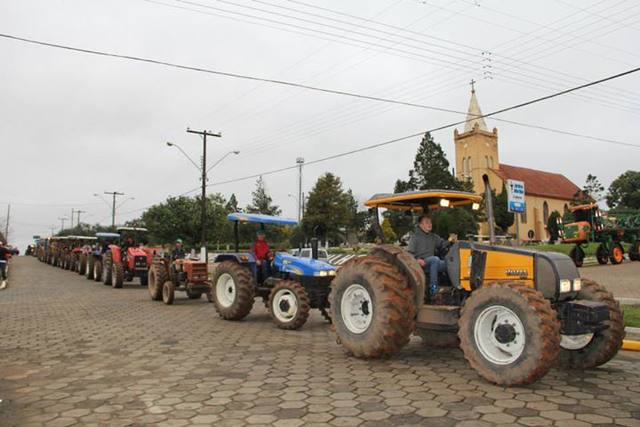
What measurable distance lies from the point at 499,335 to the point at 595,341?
131 cm

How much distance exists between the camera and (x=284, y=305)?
28.5 ft

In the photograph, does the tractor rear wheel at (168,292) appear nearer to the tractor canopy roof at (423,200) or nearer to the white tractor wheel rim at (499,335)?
the tractor canopy roof at (423,200)

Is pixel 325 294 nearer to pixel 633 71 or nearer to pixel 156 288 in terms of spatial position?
pixel 156 288

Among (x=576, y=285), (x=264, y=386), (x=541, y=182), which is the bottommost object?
(x=264, y=386)

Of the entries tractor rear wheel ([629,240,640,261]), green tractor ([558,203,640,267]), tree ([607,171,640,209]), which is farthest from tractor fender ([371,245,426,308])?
tree ([607,171,640,209])

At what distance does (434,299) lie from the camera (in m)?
6.07

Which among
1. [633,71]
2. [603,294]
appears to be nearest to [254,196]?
[633,71]

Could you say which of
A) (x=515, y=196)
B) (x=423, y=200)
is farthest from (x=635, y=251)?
(x=423, y=200)

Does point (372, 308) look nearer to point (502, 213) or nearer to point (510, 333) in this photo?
point (510, 333)

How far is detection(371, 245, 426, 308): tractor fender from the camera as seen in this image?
581 cm

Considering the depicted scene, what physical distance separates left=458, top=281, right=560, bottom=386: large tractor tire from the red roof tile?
74016mm

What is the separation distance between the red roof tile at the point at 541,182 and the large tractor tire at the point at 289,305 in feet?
234

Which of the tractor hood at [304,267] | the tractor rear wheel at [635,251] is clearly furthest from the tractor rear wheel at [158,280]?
the tractor rear wheel at [635,251]

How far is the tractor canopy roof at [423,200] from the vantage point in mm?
6246
